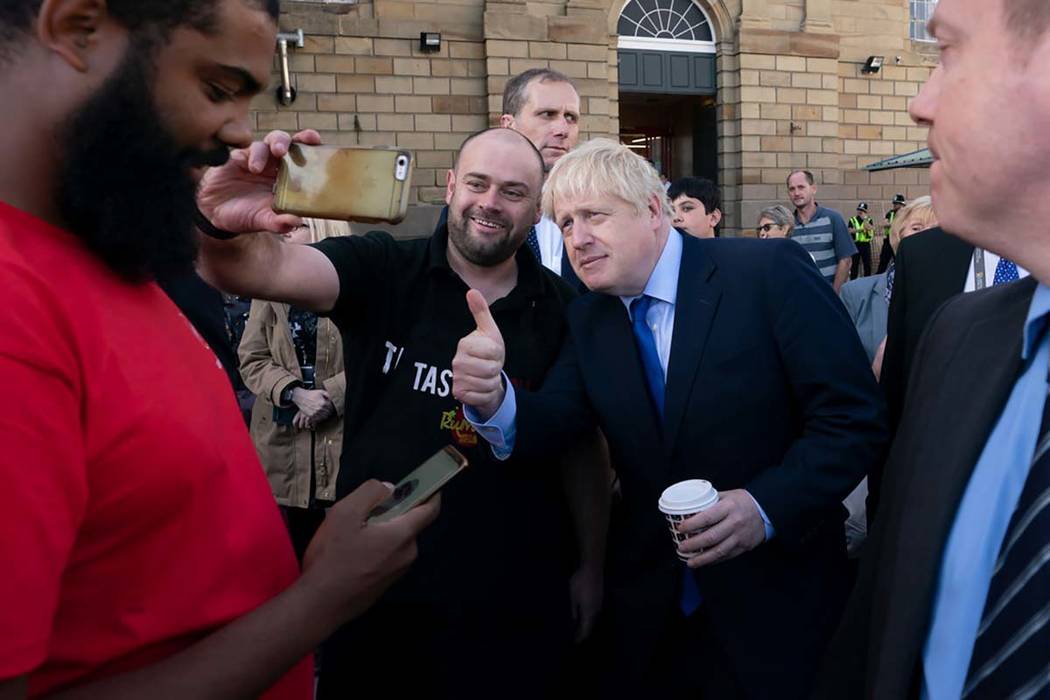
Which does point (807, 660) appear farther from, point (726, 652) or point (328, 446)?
point (328, 446)

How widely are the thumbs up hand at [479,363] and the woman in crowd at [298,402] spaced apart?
150cm

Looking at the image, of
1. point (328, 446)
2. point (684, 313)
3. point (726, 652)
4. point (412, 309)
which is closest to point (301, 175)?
point (412, 309)

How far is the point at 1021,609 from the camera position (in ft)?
3.31

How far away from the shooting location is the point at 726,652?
1.90 metres

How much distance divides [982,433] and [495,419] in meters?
1.06

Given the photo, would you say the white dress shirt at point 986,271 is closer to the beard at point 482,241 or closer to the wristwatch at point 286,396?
the beard at point 482,241

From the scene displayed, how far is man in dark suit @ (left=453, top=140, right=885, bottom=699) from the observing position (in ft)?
6.06

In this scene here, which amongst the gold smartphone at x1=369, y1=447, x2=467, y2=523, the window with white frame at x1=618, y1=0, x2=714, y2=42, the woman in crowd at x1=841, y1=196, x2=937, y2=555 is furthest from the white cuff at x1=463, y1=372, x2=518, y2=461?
the window with white frame at x1=618, y1=0, x2=714, y2=42

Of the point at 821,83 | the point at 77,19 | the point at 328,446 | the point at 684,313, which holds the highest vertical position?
the point at 821,83

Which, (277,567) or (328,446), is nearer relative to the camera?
(277,567)

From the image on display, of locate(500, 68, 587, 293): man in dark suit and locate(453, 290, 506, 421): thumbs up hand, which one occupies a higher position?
locate(500, 68, 587, 293): man in dark suit

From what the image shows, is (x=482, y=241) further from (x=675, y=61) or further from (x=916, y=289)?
(x=675, y=61)

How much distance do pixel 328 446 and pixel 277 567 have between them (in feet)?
7.16

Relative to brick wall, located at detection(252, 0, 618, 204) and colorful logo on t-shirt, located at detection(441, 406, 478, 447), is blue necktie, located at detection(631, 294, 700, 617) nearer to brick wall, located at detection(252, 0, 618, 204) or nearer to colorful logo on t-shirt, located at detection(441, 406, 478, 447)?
colorful logo on t-shirt, located at detection(441, 406, 478, 447)
